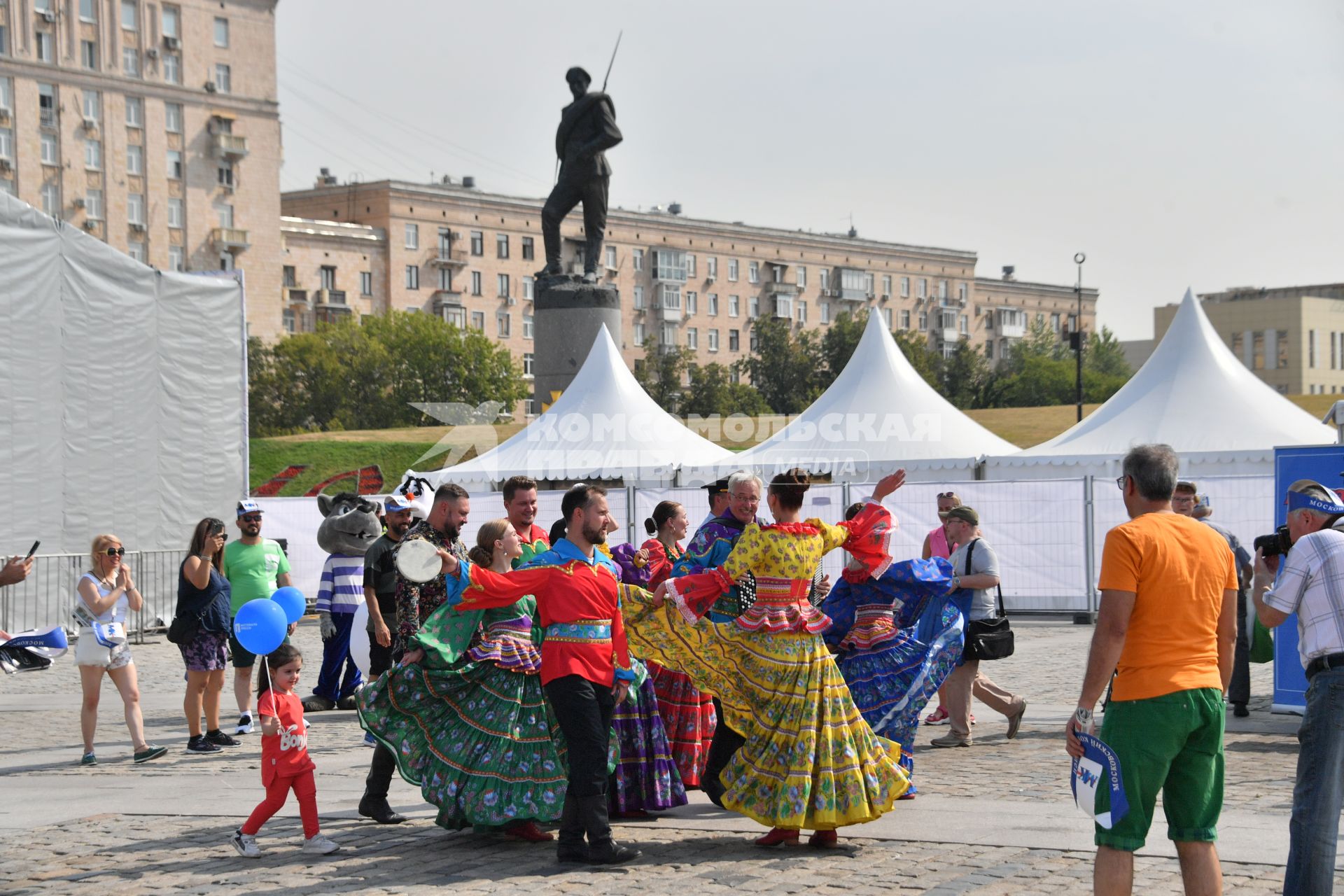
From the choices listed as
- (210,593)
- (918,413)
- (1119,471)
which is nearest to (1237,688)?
(210,593)

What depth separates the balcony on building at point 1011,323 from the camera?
129625mm

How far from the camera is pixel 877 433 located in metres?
25.6

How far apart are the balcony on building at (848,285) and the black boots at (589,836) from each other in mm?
109321

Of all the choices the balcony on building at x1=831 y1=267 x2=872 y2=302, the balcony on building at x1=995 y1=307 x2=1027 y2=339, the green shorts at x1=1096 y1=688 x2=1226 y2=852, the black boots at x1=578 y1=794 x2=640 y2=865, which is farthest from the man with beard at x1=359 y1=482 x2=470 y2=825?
the balcony on building at x1=995 y1=307 x2=1027 y2=339

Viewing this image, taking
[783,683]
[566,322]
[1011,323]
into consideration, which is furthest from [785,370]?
[783,683]

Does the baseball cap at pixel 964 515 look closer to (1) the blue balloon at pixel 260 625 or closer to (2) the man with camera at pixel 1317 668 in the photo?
(2) the man with camera at pixel 1317 668

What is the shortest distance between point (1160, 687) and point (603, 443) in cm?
1996

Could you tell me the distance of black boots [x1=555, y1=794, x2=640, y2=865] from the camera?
7242 millimetres

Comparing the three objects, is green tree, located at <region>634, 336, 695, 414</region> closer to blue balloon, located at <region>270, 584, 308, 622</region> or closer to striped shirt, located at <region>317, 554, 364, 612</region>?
striped shirt, located at <region>317, 554, 364, 612</region>

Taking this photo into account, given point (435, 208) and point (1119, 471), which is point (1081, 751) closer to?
point (1119, 471)

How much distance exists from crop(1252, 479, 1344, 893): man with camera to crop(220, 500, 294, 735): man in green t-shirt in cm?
840

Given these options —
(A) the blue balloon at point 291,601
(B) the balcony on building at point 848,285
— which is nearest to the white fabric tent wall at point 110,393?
(A) the blue balloon at point 291,601

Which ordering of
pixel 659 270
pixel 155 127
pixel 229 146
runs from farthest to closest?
pixel 659 270, pixel 229 146, pixel 155 127

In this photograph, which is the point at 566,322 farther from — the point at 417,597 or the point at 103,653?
the point at 417,597
